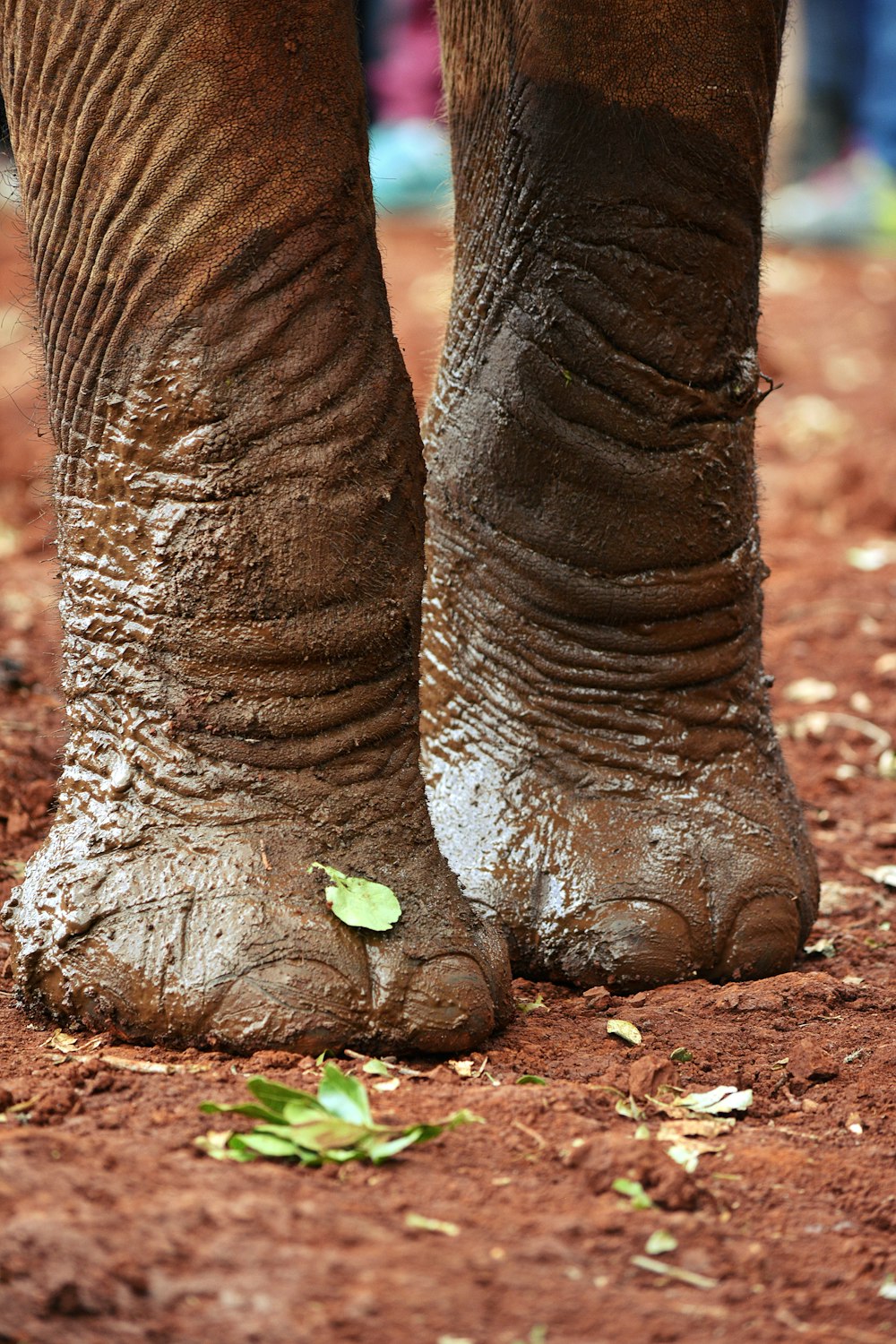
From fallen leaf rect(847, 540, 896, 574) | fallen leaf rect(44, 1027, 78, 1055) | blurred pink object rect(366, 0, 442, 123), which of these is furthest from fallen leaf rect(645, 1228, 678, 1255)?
blurred pink object rect(366, 0, 442, 123)

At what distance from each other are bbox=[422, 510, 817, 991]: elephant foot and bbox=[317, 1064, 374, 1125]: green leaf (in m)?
0.58

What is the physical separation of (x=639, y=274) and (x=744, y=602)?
0.46 metres

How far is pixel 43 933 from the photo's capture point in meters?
1.77

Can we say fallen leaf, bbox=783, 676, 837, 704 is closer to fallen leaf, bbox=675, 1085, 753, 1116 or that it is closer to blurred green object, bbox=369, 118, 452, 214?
fallen leaf, bbox=675, 1085, 753, 1116

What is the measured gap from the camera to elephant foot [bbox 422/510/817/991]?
2064mm

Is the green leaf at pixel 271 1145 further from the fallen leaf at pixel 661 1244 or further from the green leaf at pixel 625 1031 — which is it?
the green leaf at pixel 625 1031

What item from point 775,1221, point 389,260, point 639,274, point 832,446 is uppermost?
point 389,260

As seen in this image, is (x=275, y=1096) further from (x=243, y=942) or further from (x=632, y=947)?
(x=632, y=947)

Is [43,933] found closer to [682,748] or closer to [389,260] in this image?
[682,748]

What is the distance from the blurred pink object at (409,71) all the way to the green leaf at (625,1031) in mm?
10093

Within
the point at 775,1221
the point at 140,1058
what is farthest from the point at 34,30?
the point at 775,1221

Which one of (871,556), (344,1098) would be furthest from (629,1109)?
(871,556)

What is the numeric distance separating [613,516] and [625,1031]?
0.70 meters

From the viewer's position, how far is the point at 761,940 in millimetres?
2086
